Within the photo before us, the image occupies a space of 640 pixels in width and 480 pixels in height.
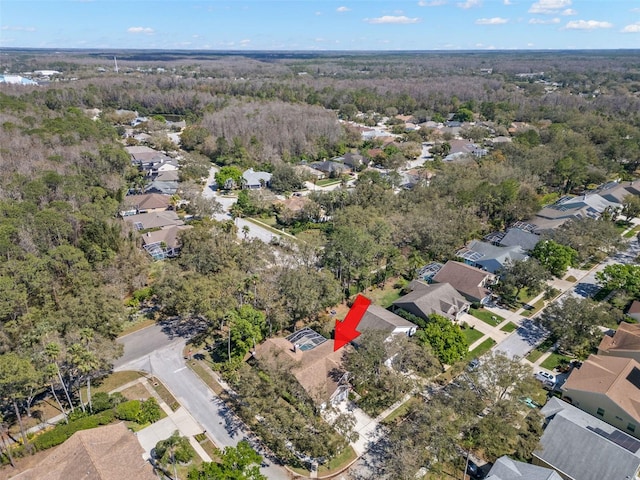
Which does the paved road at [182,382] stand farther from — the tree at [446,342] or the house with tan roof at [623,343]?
the house with tan roof at [623,343]

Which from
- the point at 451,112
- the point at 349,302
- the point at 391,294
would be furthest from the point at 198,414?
the point at 451,112

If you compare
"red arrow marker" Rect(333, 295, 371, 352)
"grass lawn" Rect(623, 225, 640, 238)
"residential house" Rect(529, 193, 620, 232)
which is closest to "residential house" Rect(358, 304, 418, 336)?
"red arrow marker" Rect(333, 295, 371, 352)

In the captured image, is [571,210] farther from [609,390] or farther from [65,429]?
[65,429]

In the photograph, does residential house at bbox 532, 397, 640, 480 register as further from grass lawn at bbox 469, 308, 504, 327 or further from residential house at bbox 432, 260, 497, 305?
residential house at bbox 432, 260, 497, 305

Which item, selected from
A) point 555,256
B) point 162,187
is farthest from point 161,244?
point 555,256

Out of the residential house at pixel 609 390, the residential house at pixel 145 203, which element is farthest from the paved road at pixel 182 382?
the residential house at pixel 145 203

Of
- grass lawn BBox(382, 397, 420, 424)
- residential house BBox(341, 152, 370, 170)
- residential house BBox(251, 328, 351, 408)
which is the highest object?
residential house BBox(341, 152, 370, 170)

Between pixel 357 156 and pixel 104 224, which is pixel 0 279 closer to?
pixel 104 224
